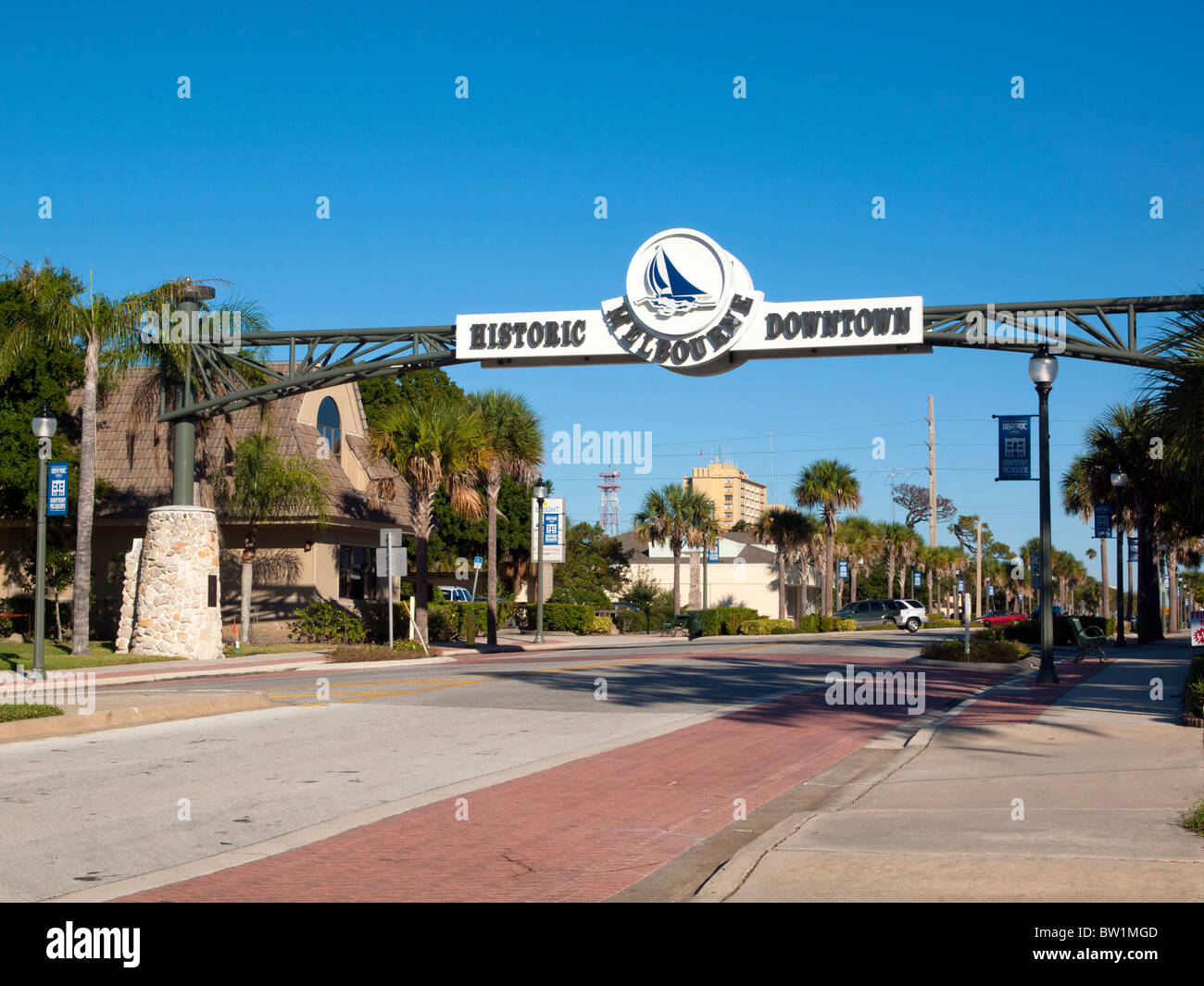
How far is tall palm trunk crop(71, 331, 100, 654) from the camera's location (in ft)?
83.8

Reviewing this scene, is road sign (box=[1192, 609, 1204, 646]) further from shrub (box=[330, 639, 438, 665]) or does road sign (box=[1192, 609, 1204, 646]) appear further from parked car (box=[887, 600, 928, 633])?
parked car (box=[887, 600, 928, 633])

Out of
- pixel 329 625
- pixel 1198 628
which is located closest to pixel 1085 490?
pixel 329 625

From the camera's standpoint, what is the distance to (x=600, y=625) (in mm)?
46156

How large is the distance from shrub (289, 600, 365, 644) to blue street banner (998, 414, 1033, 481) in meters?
18.6

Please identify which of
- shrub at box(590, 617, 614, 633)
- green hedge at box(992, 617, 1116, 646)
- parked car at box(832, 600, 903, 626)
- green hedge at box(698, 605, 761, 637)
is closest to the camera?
green hedge at box(992, 617, 1116, 646)

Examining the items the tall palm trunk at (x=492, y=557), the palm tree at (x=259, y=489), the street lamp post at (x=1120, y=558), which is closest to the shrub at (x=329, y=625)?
the palm tree at (x=259, y=489)

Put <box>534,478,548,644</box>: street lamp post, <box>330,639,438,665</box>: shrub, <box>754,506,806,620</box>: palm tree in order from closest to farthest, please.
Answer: <box>330,639,438,665</box>: shrub → <box>534,478,548,644</box>: street lamp post → <box>754,506,806,620</box>: palm tree

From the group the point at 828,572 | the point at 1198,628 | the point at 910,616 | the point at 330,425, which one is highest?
the point at 330,425

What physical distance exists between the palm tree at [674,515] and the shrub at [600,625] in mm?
12894

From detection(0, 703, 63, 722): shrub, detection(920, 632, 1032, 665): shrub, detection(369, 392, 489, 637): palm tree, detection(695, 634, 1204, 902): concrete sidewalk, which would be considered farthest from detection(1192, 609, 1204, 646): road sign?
detection(369, 392, 489, 637): palm tree

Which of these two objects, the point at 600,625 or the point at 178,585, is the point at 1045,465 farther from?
the point at 600,625

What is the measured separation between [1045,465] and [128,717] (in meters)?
14.1
